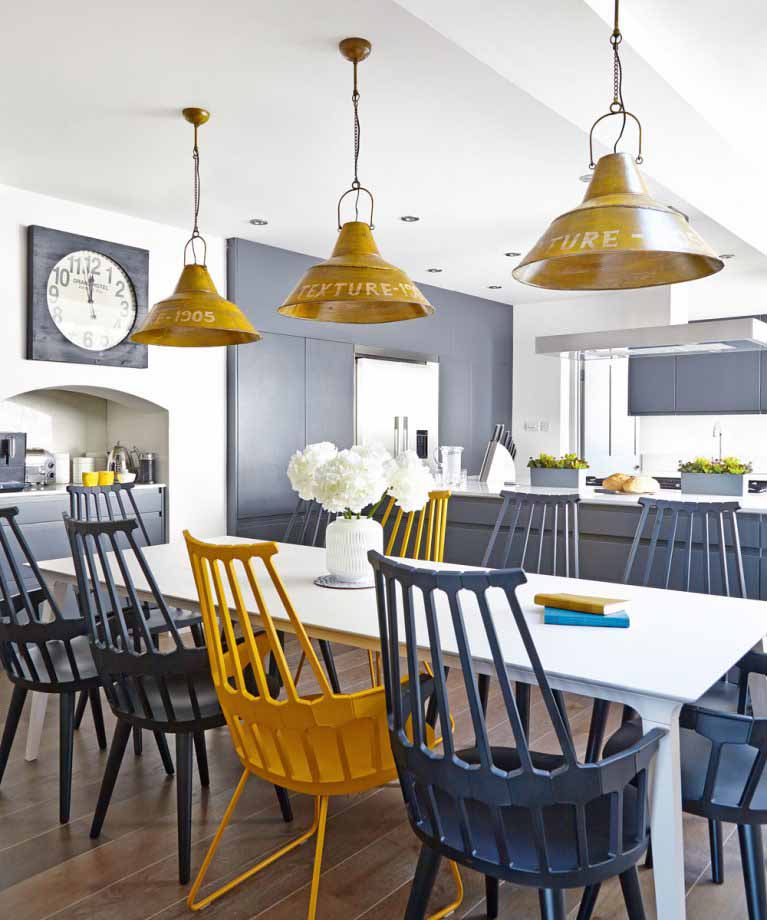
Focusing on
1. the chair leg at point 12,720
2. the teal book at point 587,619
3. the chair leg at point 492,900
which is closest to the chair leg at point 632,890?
the chair leg at point 492,900

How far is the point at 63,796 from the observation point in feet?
7.84

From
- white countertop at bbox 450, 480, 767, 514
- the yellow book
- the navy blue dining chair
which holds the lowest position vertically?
the navy blue dining chair

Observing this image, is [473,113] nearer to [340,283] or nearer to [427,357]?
[340,283]

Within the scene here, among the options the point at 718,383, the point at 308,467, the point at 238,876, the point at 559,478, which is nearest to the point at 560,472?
the point at 559,478

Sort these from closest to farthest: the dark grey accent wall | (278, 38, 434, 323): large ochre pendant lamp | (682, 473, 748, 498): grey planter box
→ (278, 38, 434, 323): large ochre pendant lamp, (682, 473, 748, 498): grey planter box, the dark grey accent wall

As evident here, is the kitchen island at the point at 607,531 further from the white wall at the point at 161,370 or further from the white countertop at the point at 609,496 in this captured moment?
the white wall at the point at 161,370

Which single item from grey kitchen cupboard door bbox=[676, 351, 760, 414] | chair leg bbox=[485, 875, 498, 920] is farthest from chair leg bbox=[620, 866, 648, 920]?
grey kitchen cupboard door bbox=[676, 351, 760, 414]

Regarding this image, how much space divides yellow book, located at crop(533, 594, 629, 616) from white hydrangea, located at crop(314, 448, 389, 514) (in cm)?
60

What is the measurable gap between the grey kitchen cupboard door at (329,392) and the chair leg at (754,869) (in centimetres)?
423

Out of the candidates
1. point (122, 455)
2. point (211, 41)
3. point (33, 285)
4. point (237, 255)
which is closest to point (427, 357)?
point (237, 255)

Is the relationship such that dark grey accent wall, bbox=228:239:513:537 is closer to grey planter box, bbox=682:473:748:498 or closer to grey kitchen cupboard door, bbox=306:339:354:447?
grey kitchen cupboard door, bbox=306:339:354:447

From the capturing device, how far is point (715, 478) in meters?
4.13

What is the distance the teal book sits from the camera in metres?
1.96

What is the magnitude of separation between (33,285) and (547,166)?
106 inches
